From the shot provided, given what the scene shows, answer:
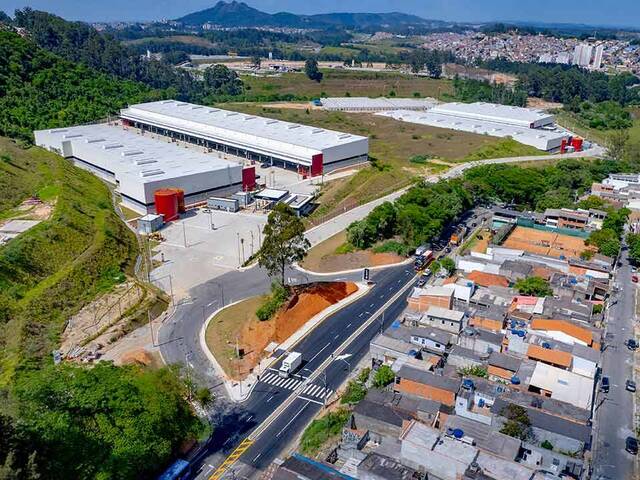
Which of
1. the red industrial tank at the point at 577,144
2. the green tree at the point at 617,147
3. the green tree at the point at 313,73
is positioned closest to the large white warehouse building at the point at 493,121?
the red industrial tank at the point at 577,144

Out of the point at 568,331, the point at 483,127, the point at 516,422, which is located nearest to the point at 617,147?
the point at 483,127

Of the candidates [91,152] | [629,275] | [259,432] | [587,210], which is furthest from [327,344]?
[91,152]

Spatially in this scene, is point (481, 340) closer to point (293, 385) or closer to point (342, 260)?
point (293, 385)

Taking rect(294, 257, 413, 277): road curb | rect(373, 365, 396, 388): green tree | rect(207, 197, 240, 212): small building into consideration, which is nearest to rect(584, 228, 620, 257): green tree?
rect(294, 257, 413, 277): road curb

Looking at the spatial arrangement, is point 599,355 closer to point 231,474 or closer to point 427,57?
point 231,474

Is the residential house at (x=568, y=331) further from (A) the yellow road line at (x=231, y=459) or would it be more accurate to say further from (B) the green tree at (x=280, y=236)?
(A) the yellow road line at (x=231, y=459)

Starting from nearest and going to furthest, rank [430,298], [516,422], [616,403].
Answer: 1. [516,422]
2. [616,403]
3. [430,298]

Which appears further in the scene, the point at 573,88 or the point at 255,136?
the point at 573,88
